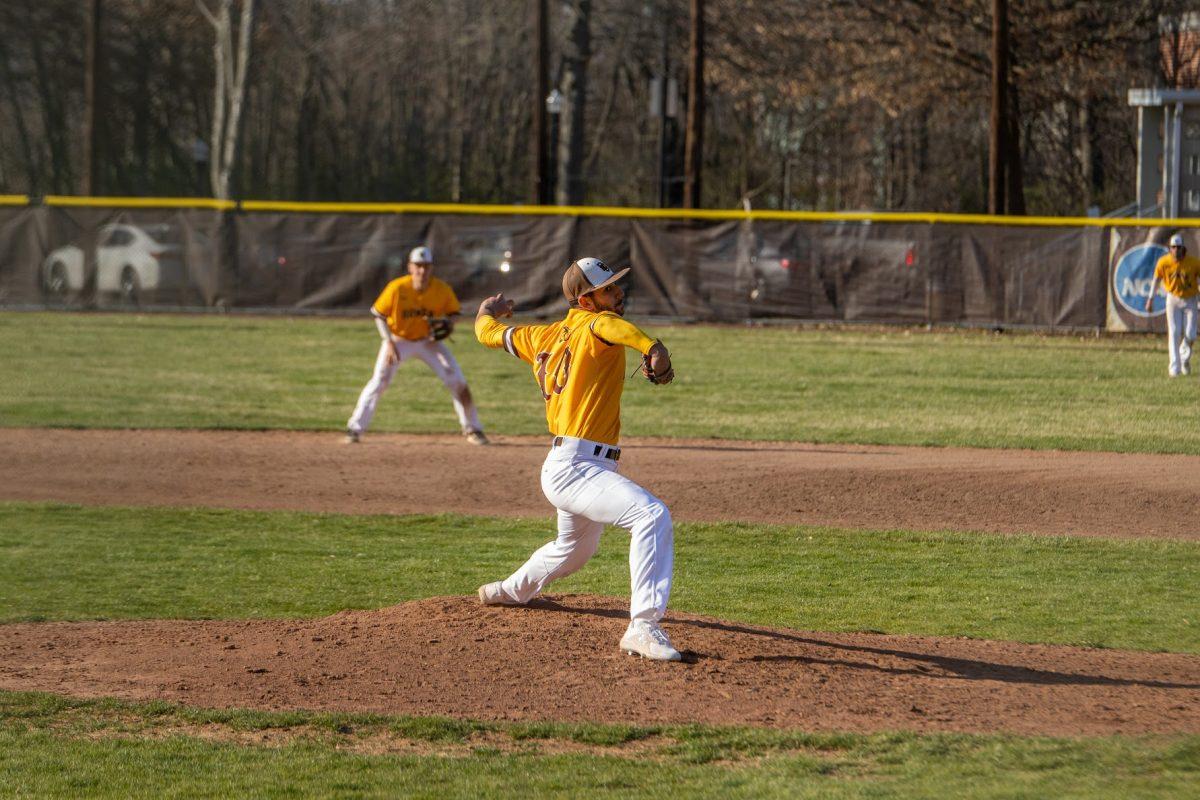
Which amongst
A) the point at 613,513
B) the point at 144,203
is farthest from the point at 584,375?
the point at 144,203

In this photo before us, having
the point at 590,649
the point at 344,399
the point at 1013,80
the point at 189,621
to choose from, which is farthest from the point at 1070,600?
the point at 1013,80

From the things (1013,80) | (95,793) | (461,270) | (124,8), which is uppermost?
(124,8)

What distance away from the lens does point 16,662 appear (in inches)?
290

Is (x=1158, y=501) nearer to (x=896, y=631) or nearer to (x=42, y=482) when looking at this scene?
(x=896, y=631)

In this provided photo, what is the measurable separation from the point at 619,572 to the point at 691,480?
3353mm

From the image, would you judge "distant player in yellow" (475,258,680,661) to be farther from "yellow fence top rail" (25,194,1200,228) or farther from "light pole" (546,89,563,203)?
"light pole" (546,89,563,203)

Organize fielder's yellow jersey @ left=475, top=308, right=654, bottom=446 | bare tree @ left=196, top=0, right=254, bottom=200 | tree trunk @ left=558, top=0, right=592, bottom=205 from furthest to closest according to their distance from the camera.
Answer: bare tree @ left=196, top=0, right=254, bottom=200, tree trunk @ left=558, top=0, right=592, bottom=205, fielder's yellow jersey @ left=475, top=308, right=654, bottom=446

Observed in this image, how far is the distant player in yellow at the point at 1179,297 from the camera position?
65.1 feet

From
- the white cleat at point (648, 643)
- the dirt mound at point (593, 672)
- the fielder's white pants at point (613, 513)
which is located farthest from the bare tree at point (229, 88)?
the white cleat at point (648, 643)

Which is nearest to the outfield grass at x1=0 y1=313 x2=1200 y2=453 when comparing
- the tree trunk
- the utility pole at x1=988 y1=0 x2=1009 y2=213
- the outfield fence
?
the outfield fence

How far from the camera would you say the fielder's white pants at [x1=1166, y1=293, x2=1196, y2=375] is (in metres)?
19.9

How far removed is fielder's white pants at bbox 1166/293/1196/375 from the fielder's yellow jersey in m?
Answer: 15.0

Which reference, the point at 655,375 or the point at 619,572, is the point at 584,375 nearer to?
the point at 655,375

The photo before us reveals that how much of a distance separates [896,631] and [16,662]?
464 centimetres
